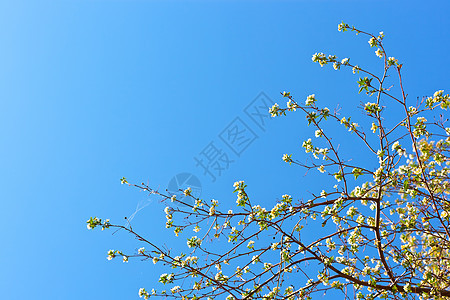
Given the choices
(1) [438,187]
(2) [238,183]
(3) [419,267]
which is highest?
(2) [238,183]

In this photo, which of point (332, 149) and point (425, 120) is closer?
point (425, 120)

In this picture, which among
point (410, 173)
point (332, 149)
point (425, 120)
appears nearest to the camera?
point (410, 173)

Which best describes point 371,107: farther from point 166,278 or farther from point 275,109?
point 166,278

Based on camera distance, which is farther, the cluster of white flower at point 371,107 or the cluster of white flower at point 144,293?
the cluster of white flower at point 144,293

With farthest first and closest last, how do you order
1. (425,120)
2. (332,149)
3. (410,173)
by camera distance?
(332,149) → (425,120) → (410,173)

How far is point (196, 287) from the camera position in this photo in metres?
4.31

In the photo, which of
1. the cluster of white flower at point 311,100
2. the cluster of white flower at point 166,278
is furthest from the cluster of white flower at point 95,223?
the cluster of white flower at point 311,100

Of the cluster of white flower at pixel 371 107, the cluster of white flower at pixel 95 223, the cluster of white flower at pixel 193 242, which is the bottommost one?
the cluster of white flower at pixel 371 107

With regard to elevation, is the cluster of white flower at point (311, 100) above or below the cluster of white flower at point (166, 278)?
above

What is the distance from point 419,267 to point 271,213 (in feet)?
6.25

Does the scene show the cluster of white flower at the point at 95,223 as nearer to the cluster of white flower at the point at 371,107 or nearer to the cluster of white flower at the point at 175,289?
the cluster of white flower at the point at 175,289

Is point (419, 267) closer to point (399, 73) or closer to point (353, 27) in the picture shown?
point (399, 73)

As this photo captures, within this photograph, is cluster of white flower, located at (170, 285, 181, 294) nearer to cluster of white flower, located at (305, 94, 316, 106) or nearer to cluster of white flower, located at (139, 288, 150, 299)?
cluster of white flower, located at (139, 288, 150, 299)

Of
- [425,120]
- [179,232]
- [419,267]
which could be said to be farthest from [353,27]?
[179,232]
